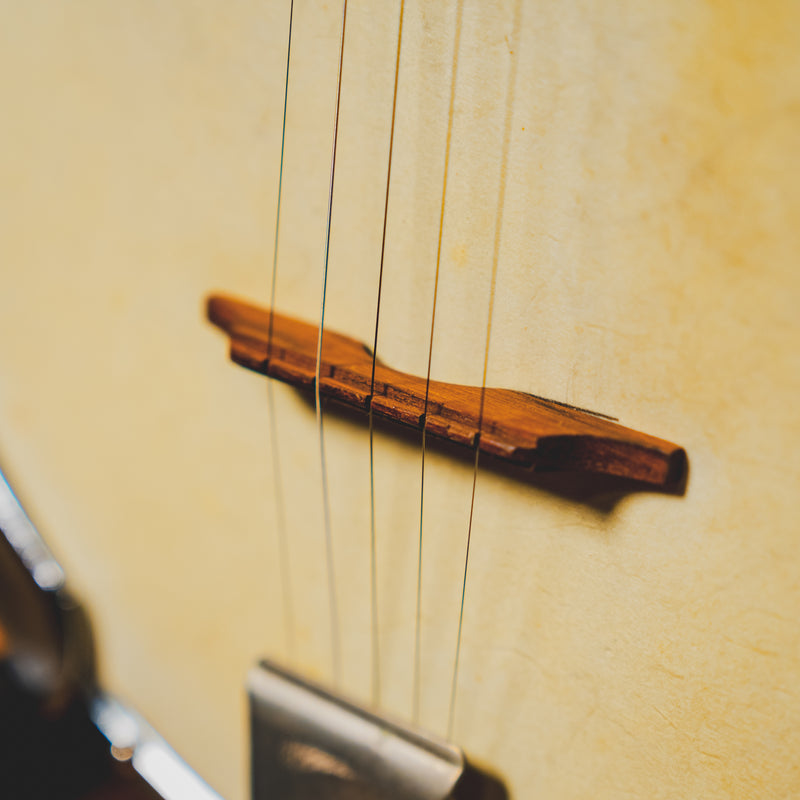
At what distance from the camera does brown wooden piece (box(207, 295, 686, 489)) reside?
455 mm

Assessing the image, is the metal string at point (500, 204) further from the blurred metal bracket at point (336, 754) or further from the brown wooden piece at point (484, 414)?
the blurred metal bracket at point (336, 754)

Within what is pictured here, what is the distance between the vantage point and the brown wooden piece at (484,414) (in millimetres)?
455

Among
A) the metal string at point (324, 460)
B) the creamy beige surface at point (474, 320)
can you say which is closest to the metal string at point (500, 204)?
the creamy beige surface at point (474, 320)

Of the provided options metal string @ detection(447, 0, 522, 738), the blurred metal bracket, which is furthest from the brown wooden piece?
the blurred metal bracket

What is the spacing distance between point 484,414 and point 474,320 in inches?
4.5

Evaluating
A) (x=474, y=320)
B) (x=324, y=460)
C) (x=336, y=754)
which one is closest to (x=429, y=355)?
(x=474, y=320)

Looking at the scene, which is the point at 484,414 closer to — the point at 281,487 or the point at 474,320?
the point at 474,320

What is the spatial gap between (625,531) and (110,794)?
1.00m

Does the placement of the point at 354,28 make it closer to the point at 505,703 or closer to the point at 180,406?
the point at 180,406

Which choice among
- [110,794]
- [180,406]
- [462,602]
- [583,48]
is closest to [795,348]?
[583,48]

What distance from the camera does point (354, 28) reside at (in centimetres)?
59

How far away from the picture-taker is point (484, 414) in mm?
478

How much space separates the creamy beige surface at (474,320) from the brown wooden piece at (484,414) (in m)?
0.02

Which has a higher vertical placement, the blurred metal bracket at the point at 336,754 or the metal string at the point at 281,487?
the metal string at the point at 281,487
